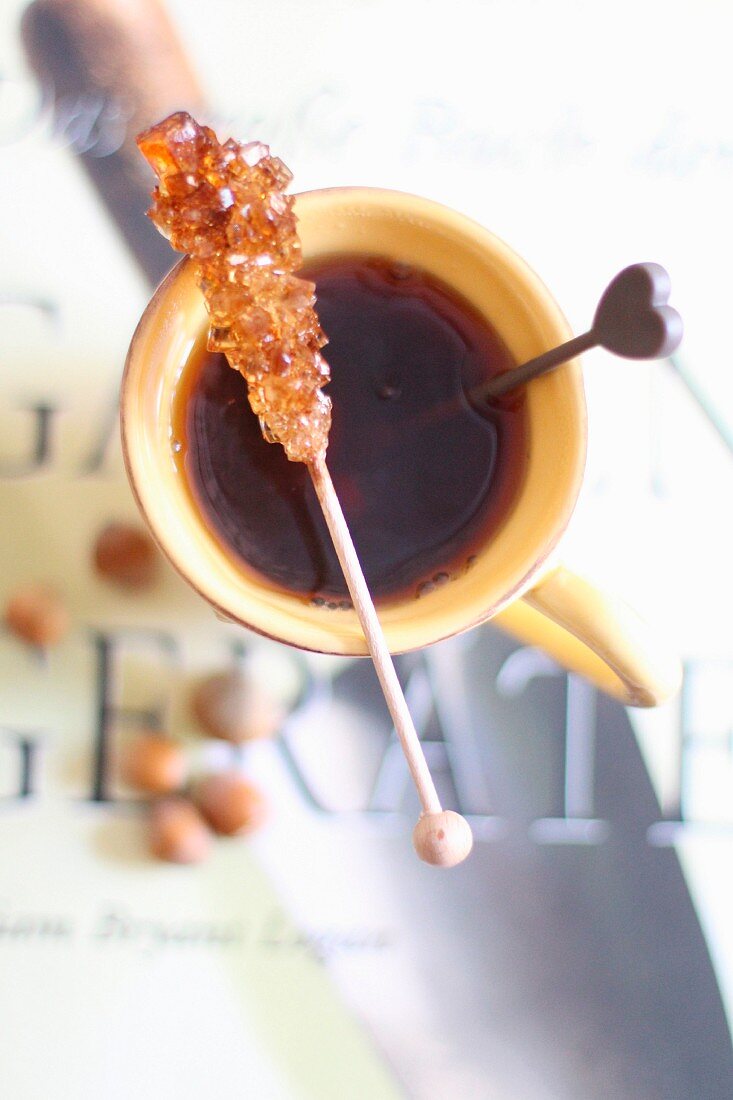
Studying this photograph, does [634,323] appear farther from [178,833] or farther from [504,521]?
[178,833]

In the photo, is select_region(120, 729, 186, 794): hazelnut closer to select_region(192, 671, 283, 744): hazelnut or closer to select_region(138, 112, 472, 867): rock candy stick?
select_region(192, 671, 283, 744): hazelnut

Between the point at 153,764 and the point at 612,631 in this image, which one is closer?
the point at 612,631

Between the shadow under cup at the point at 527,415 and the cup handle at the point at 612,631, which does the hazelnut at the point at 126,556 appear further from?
the cup handle at the point at 612,631

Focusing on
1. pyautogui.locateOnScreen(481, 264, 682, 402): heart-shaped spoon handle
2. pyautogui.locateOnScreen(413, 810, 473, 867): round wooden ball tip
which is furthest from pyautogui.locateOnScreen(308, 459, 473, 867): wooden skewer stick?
pyautogui.locateOnScreen(481, 264, 682, 402): heart-shaped spoon handle

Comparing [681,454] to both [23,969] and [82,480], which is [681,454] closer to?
[82,480]

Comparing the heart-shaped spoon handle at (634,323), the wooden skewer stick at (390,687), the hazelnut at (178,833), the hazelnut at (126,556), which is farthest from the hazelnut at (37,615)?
the heart-shaped spoon handle at (634,323)

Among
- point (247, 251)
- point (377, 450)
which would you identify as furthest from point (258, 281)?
point (377, 450)
